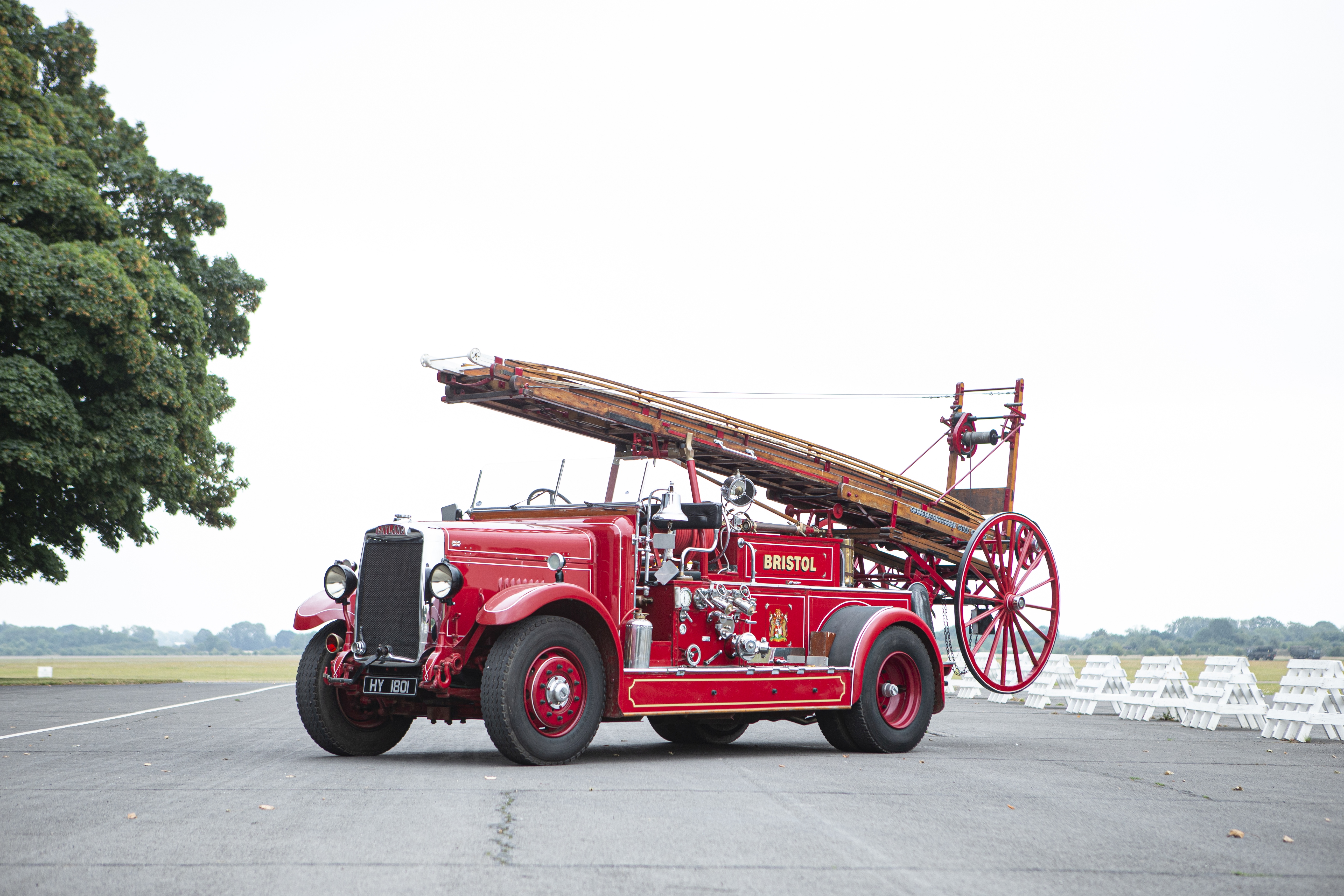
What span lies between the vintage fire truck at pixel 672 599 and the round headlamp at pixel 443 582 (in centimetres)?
2

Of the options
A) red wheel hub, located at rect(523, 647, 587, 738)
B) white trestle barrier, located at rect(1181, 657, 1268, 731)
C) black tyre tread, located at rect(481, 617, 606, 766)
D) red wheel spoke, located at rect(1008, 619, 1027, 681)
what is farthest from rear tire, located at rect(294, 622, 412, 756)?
white trestle barrier, located at rect(1181, 657, 1268, 731)

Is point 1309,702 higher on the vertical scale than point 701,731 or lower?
higher

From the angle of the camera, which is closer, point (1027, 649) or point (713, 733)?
point (713, 733)

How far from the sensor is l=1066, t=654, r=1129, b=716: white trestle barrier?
838 inches

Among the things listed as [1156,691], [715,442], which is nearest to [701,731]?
[715,442]

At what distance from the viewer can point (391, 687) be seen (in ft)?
34.2

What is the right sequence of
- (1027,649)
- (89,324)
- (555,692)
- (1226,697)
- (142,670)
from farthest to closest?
(142,670) → (89,324) → (1226,697) → (1027,649) → (555,692)

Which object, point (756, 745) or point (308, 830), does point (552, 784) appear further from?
point (756, 745)

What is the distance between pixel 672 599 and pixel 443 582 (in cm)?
251

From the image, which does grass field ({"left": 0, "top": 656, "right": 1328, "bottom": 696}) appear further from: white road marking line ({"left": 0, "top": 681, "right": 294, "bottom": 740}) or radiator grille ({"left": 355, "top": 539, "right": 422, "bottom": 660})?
radiator grille ({"left": 355, "top": 539, "right": 422, "bottom": 660})

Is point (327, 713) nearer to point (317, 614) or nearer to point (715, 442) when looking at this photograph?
point (317, 614)

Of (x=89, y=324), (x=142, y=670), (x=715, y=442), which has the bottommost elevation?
(x=142, y=670)

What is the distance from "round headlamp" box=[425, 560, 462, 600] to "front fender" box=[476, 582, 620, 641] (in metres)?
0.28

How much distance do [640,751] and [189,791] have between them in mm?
5070
